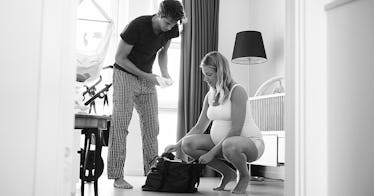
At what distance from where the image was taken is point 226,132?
2.83 m

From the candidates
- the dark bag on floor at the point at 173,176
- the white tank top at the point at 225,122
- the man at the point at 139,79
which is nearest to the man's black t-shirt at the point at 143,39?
the man at the point at 139,79

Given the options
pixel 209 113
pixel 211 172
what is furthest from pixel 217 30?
pixel 209 113

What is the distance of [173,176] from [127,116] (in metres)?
0.47

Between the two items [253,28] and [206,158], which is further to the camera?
[253,28]

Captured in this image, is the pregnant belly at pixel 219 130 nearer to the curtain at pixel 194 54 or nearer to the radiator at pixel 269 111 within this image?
the radiator at pixel 269 111

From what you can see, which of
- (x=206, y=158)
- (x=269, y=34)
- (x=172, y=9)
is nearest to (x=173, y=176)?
(x=206, y=158)

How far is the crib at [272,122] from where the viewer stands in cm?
352

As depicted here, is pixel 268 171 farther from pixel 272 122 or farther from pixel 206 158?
pixel 206 158
